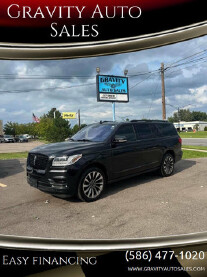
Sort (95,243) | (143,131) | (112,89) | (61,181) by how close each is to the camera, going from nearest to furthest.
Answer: (95,243), (61,181), (143,131), (112,89)

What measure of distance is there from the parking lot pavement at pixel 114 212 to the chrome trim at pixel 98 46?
2423mm

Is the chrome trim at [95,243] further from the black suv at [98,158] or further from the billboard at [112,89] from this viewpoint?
the billboard at [112,89]

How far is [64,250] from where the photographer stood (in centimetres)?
190

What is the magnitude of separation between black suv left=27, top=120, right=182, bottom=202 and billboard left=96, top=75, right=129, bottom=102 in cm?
925

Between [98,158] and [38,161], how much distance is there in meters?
1.29

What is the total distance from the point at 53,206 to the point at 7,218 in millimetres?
859

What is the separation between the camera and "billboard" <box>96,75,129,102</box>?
15.1m

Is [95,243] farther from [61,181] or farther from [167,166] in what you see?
[167,166]

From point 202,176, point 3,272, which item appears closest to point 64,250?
point 3,272

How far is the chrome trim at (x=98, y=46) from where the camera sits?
1867 millimetres

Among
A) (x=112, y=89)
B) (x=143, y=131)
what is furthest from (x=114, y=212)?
(x=112, y=89)

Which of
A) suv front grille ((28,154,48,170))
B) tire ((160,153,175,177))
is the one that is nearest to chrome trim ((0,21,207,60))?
suv front grille ((28,154,48,170))

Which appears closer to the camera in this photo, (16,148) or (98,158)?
(98,158)

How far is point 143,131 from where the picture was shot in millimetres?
5844
